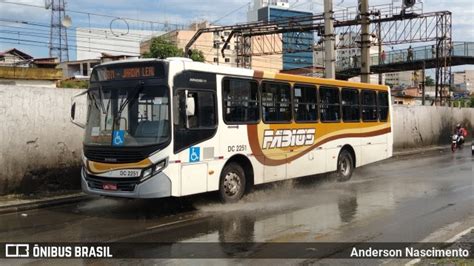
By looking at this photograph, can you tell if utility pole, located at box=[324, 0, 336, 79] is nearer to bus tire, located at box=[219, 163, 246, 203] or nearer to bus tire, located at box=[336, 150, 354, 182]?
bus tire, located at box=[336, 150, 354, 182]

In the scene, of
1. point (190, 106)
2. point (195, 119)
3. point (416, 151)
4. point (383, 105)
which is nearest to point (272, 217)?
point (195, 119)

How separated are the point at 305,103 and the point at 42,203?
649 centimetres

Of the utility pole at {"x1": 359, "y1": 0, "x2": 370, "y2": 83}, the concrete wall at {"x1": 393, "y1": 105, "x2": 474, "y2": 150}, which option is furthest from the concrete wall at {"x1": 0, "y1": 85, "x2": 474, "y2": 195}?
the concrete wall at {"x1": 393, "y1": 105, "x2": 474, "y2": 150}

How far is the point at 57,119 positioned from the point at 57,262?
6.49 m

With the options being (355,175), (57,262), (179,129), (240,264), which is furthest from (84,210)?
(355,175)

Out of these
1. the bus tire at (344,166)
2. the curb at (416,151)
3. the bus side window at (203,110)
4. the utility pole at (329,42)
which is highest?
the utility pole at (329,42)

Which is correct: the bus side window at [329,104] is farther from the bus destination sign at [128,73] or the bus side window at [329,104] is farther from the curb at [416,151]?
the curb at [416,151]

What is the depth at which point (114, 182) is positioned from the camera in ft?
31.8

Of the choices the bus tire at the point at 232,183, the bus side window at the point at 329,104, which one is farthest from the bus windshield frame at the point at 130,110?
the bus side window at the point at 329,104

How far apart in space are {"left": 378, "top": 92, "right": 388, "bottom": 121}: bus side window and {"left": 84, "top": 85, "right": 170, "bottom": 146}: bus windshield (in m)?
9.29

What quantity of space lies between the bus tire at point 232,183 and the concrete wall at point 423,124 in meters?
16.9

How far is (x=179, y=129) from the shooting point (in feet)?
31.5

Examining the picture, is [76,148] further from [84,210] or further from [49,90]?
[84,210]

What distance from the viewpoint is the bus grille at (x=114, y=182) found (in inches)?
374
